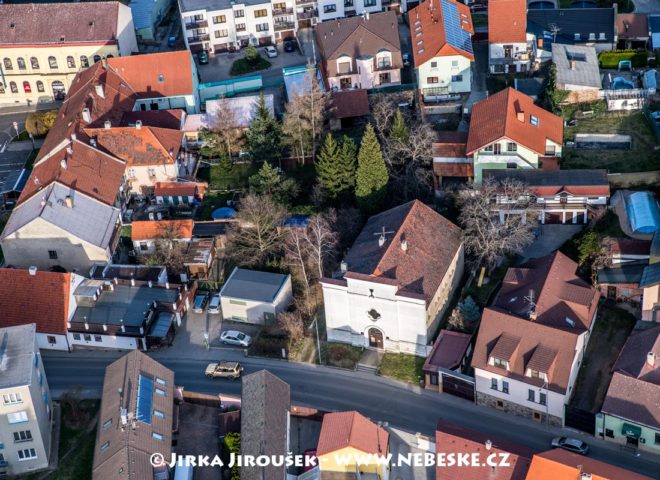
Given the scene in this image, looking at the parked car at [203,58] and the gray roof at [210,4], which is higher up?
the gray roof at [210,4]

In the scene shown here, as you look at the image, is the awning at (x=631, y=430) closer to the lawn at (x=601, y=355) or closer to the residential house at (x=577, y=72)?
the lawn at (x=601, y=355)

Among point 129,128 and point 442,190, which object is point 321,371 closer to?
point 442,190

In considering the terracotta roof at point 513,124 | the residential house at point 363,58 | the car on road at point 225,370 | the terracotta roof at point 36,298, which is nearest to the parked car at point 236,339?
the car on road at point 225,370

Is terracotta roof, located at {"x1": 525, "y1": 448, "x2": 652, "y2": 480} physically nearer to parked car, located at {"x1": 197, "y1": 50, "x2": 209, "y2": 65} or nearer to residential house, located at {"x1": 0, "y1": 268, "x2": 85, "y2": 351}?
residential house, located at {"x1": 0, "y1": 268, "x2": 85, "y2": 351}

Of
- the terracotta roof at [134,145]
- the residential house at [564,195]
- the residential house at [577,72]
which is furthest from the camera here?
the residential house at [577,72]

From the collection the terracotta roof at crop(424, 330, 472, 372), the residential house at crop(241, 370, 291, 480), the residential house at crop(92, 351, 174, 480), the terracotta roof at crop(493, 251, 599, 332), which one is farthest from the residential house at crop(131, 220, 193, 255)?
the terracotta roof at crop(493, 251, 599, 332)

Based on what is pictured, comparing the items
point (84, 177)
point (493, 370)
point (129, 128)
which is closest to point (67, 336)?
point (84, 177)

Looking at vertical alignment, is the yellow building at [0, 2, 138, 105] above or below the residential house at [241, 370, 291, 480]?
above
